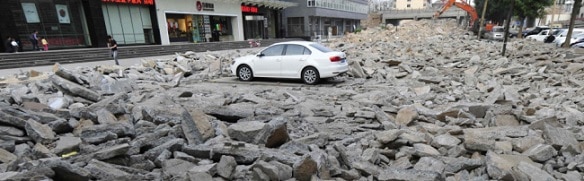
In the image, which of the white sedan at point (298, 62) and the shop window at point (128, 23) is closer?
the white sedan at point (298, 62)

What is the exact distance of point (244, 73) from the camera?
459 inches

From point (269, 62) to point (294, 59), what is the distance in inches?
36.9

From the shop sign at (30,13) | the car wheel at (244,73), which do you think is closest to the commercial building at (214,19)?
the shop sign at (30,13)

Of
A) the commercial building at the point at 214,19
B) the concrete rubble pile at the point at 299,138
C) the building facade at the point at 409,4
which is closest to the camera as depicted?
the concrete rubble pile at the point at 299,138

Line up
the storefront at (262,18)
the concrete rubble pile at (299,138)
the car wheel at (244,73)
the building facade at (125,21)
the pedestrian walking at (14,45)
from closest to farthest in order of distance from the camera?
the concrete rubble pile at (299,138), the car wheel at (244,73), the pedestrian walking at (14,45), the building facade at (125,21), the storefront at (262,18)

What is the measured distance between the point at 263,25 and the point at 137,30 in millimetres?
18192

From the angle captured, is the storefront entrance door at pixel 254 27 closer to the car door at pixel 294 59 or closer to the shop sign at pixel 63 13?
the shop sign at pixel 63 13

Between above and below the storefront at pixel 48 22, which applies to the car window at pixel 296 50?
below

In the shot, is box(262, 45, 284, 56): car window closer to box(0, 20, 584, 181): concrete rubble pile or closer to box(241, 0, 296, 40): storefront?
box(0, 20, 584, 181): concrete rubble pile

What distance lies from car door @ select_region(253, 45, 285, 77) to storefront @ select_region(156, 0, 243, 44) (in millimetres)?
20453

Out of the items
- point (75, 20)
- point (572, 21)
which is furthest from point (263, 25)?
point (572, 21)

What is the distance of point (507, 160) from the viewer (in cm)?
400

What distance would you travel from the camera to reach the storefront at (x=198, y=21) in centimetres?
2916

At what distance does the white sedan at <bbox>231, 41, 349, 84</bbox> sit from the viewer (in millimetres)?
10305
